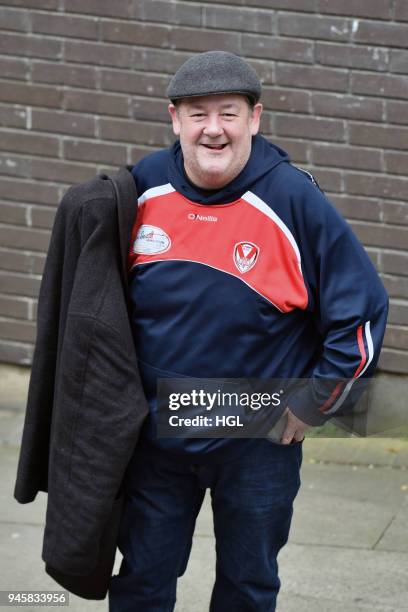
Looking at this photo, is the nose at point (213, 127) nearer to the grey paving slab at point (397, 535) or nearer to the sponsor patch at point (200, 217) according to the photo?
the sponsor patch at point (200, 217)

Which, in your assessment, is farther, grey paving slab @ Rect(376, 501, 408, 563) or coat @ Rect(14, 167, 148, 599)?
grey paving slab @ Rect(376, 501, 408, 563)

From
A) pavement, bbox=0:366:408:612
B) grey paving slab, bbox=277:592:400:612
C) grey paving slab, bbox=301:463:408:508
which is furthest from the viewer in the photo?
grey paving slab, bbox=301:463:408:508

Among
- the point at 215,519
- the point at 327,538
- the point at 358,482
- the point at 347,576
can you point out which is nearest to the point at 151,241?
the point at 215,519

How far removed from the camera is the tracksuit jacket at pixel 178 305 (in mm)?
3201

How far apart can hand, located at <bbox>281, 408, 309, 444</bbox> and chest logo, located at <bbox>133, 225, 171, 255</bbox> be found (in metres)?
0.58

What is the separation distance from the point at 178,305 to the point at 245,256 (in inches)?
8.9

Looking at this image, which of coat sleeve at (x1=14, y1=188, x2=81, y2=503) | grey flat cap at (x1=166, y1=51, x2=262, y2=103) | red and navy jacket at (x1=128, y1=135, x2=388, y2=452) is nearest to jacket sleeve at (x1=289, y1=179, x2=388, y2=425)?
red and navy jacket at (x1=128, y1=135, x2=388, y2=452)

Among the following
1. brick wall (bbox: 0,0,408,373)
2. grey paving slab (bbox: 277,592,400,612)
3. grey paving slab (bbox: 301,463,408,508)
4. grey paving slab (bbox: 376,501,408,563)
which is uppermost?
brick wall (bbox: 0,0,408,373)

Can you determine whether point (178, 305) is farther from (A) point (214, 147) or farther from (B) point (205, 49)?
(B) point (205, 49)

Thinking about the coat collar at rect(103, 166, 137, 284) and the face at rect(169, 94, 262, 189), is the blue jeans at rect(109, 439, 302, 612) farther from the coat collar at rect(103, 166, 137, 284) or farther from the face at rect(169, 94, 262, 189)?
the face at rect(169, 94, 262, 189)

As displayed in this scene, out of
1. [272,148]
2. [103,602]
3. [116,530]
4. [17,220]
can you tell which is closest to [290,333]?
[272,148]

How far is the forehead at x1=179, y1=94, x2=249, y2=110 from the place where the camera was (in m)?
3.18

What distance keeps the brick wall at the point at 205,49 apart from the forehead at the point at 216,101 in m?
2.67

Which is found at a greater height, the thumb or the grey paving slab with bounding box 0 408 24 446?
the thumb
